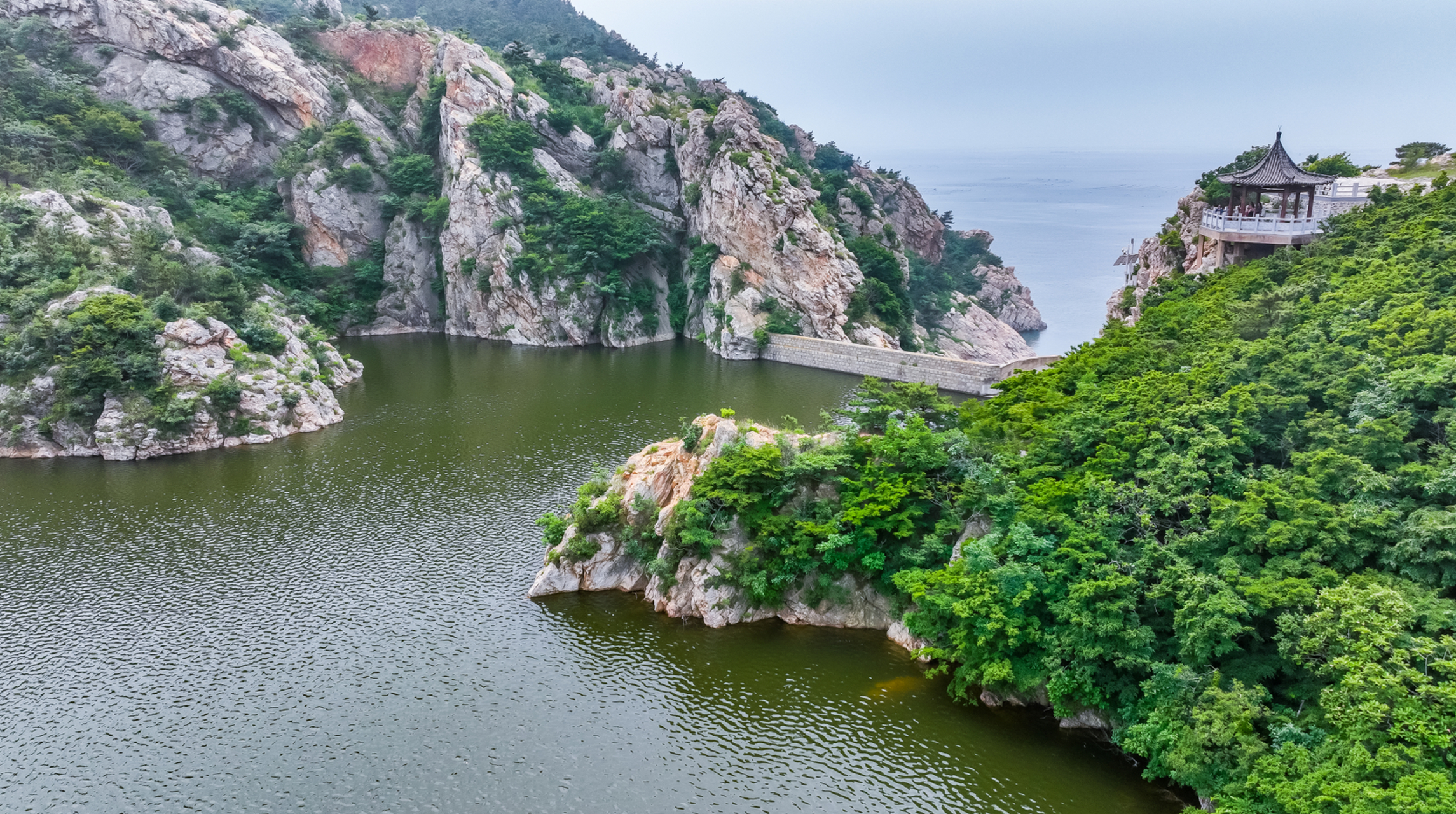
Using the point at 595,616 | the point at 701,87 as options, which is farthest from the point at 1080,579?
the point at 701,87

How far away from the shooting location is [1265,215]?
Answer: 3488cm

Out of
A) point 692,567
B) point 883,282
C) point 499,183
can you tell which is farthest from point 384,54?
point 692,567

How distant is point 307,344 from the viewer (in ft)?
152

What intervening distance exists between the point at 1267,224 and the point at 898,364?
21008 millimetres

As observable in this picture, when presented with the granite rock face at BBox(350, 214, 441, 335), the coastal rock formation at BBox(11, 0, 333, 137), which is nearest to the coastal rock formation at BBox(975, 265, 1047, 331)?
the granite rock face at BBox(350, 214, 441, 335)

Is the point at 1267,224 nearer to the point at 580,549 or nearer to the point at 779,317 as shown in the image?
the point at 580,549

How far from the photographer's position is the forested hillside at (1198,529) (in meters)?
13.3

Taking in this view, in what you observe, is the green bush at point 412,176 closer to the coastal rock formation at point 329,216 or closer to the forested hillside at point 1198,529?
the coastal rock formation at point 329,216

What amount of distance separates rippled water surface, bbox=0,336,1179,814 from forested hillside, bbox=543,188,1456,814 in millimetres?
1819

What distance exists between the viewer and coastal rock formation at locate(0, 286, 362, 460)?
34.3 meters

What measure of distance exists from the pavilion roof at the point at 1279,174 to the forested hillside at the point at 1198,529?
371 cm

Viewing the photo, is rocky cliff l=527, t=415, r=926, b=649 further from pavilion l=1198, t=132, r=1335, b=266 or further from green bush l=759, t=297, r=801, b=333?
green bush l=759, t=297, r=801, b=333

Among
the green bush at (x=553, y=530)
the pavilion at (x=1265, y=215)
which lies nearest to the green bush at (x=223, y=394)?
the green bush at (x=553, y=530)

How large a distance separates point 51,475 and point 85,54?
44933mm
